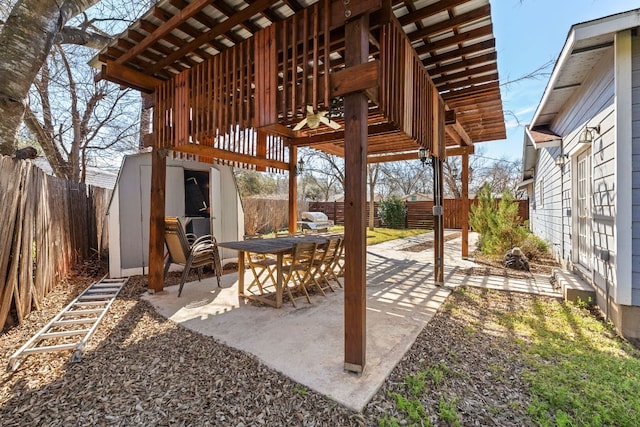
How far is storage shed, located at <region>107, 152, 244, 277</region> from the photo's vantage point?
16.4ft

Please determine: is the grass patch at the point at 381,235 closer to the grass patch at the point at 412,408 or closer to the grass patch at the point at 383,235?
the grass patch at the point at 383,235

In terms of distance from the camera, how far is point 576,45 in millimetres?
3383

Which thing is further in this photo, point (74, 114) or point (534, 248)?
point (74, 114)

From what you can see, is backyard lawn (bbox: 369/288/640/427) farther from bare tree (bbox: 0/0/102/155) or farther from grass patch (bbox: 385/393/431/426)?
bare tree (bbox: 0/0/102/155)

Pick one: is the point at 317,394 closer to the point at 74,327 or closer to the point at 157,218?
the point at 74,327

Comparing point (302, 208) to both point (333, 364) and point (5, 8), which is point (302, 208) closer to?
point (5, 8)

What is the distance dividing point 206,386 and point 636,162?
14.5 feet

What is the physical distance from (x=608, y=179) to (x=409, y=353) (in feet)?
10.1

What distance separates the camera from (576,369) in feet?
7.77

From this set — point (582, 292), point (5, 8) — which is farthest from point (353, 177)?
point (5, 8)

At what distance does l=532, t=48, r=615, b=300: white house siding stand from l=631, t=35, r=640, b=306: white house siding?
0.20 meters

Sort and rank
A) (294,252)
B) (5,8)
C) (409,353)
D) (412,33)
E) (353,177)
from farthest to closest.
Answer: (5,8), (294,252), (412,33), (409,353), (353,177)

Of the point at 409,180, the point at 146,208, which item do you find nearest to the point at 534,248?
the point at 146,208

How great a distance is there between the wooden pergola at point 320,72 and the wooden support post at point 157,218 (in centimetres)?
1
